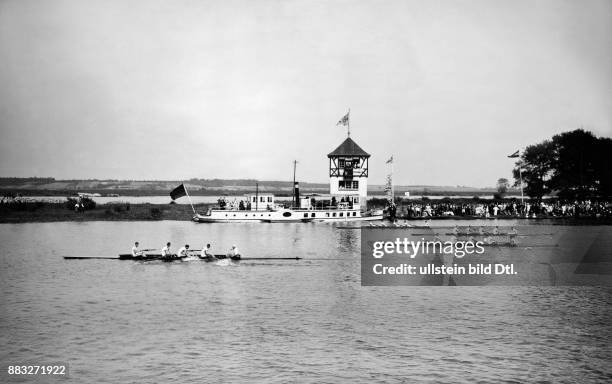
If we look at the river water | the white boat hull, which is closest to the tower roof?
the white boat hull

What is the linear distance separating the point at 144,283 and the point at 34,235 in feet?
123

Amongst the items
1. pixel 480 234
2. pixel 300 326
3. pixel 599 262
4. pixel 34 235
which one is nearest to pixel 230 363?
pixel 300 326

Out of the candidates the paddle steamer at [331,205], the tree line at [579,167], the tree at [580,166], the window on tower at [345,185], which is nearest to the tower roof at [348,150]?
the paddle steamer at [331,205]

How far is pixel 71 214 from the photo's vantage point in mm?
97875

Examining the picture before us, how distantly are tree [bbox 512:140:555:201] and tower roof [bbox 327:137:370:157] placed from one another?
117ft

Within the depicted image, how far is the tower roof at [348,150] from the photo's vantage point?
10488cm

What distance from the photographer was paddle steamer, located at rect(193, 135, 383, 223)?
95688mm

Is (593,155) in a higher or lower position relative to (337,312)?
higher

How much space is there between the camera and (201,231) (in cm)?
8106

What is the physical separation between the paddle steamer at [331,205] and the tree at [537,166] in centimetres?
3665

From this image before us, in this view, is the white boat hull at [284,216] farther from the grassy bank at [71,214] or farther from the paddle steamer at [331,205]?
the grassy bank at [71,214]

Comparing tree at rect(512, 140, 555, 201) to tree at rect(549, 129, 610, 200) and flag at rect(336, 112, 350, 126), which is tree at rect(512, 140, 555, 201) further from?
flag at rect(336, 112, 350, 126)

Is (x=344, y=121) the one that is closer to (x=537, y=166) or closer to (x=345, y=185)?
(x=345, y=185)

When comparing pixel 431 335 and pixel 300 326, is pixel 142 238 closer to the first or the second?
pixel 300 326
